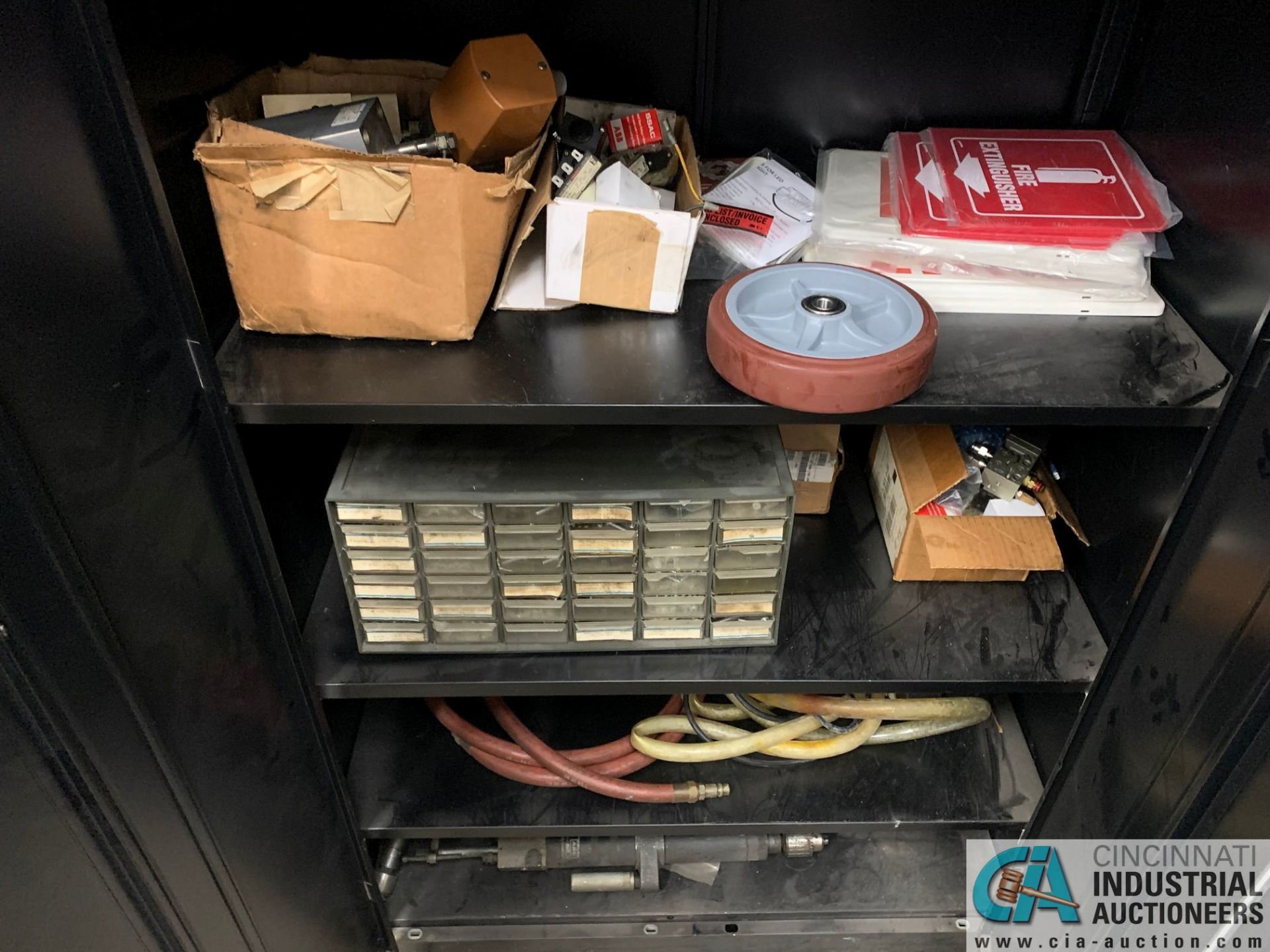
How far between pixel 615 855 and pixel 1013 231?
929 millimetres

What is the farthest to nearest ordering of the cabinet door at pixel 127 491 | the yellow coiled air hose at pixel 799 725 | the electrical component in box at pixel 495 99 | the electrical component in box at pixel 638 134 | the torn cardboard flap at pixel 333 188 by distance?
the yellow coiled air hose at pixel 799 725, the electrical component in box at pixel 638 134, the electrical component in box at pixel 495 99, the torn cardboard flap at pixel 333 188, the cabinet door at pixel 127 491

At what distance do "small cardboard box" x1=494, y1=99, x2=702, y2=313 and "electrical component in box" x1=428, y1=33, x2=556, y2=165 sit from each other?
4 centimetres

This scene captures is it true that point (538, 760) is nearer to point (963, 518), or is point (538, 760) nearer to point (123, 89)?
point (963, 518)

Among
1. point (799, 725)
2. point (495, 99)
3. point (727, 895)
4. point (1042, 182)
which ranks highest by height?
point (495, 99)

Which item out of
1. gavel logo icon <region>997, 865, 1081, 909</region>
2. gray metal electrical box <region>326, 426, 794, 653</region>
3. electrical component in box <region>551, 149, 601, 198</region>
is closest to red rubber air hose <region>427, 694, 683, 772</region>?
gray metal electrical box <region>326, 426, 794, 653</region>

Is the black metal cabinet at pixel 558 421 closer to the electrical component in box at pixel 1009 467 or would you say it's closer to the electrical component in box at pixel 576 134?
the electrical component in box at pixel 1009 467

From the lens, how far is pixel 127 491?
0.66 metres

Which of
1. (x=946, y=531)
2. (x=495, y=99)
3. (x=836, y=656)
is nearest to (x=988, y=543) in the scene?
(x=946, y=531)

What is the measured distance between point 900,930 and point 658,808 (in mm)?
380

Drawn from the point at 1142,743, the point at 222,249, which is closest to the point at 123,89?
the point at 222,249

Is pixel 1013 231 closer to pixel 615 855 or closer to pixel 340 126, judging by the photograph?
pixel 340 126

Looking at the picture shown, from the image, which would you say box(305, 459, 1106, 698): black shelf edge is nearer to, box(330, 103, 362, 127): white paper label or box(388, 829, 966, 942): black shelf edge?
box(388, 829, 966, 942): black shelf edge

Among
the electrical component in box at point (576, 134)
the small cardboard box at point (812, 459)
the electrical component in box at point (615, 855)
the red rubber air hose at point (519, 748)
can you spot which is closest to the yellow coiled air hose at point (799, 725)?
Result: the red rubber air hose at point (519, 748)
